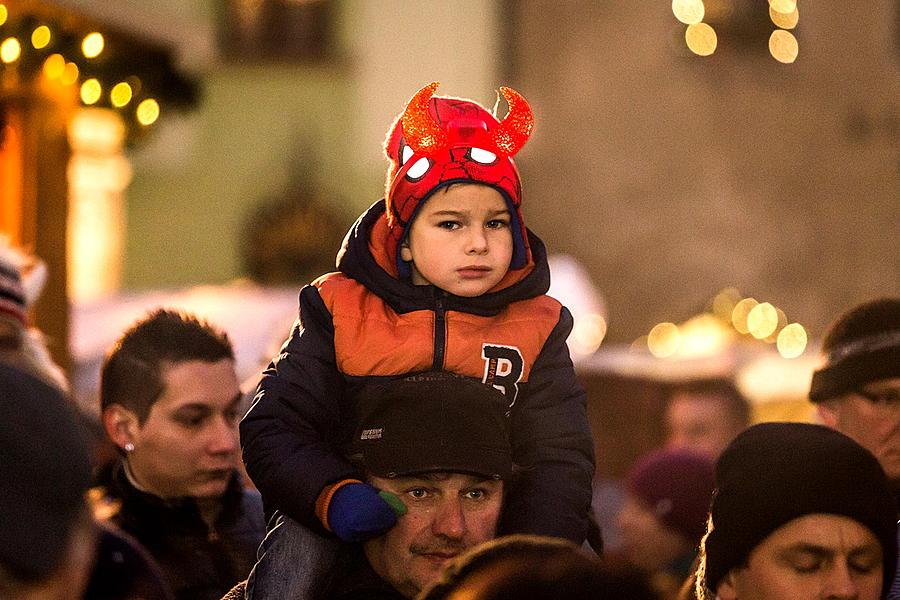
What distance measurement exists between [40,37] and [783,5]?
14261mm

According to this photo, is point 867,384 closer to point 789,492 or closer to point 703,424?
point 789,492

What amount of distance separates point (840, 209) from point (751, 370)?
30.2 ft

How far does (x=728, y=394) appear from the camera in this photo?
909 centimetres

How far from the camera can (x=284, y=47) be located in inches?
790

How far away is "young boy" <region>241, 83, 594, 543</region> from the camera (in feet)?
11.4

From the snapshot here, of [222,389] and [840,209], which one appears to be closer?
[222,389]

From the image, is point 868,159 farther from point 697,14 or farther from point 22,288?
point 22,288

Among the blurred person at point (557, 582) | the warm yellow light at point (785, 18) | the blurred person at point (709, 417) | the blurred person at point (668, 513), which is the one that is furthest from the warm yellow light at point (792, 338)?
the blurred person at point (557, 582)

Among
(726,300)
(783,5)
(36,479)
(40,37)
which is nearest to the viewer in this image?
(36,479)

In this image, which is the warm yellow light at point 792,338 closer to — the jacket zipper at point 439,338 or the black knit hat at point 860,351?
the black knit hat at point 860,351

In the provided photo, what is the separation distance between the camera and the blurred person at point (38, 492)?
6.87 ft

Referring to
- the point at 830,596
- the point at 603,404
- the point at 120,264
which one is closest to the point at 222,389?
the point at 830,596

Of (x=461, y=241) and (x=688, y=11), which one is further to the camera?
(x=688, y=11)

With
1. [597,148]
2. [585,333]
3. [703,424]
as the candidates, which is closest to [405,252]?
[703,424]
